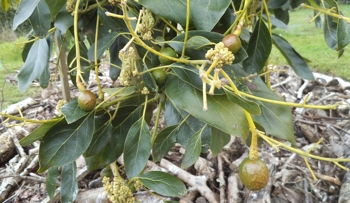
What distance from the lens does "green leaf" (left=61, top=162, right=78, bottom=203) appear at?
76 centimetres

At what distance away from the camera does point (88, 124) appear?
0.66 meters

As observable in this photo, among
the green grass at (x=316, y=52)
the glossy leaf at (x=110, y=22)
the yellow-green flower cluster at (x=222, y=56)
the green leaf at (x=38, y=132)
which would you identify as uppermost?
the yellow-green flower cluster at (x=222, y=56)

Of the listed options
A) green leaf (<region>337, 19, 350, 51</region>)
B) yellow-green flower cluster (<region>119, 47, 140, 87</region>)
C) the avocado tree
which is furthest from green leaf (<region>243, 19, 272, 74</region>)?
yellow-green flower cluster (<region>119, 47, 140, 87</region>)

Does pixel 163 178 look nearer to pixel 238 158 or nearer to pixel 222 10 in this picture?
pixel 222 10

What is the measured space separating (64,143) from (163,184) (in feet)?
0.77

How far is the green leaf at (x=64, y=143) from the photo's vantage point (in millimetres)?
614

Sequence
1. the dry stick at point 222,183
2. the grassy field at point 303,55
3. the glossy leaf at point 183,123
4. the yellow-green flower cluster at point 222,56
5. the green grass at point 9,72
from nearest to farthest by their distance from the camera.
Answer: the yellow-green flower cluster at point 222,56 → the glossy leaf at point 183,123 → the dry stick at point 222,183 → the green grass at point 9,72 → the grassy field at point 303,55

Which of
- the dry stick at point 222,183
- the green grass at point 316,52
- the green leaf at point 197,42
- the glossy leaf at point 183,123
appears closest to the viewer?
the green leaf at point 197,42

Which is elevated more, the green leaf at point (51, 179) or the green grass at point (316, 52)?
the green leaf at point (51, 179)

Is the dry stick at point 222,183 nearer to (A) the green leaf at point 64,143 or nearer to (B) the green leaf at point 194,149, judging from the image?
(B) the green leaf at point 194,149

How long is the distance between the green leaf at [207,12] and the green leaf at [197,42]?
23 mm

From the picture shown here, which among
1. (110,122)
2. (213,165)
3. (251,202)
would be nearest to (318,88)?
(213,165)

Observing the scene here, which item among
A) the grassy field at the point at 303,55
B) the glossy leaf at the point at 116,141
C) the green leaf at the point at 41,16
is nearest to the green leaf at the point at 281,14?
the grassy field at the point at 303,55

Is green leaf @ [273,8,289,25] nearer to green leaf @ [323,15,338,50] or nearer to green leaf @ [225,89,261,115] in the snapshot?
green leaf @ [323,15,338,50]
